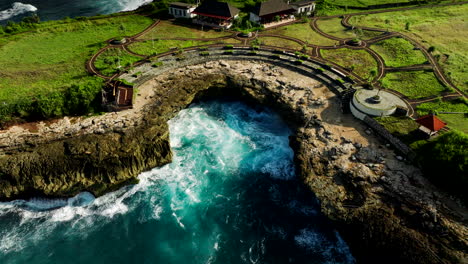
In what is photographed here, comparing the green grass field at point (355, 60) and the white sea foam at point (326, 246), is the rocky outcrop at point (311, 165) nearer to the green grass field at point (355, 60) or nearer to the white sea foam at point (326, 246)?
the white sea foam at point (326, 246)

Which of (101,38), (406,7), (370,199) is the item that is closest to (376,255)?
(370,199)

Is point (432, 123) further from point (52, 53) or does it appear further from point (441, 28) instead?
point (52, 53)

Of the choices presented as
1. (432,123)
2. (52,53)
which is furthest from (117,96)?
(432,123)

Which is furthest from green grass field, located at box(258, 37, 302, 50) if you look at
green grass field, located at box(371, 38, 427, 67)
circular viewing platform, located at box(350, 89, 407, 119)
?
circular viewing platform, located at box(350, 89, 407, 119)

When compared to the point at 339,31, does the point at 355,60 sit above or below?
below

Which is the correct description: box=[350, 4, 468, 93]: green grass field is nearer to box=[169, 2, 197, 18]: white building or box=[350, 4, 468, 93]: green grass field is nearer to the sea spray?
box=[169, 2, 197, 18]: white building

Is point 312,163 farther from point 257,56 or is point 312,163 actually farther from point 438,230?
point 257,56

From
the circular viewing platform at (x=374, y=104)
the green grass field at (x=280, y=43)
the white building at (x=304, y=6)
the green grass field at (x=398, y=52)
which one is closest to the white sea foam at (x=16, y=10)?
the green grass field at (x=280, y=43)
